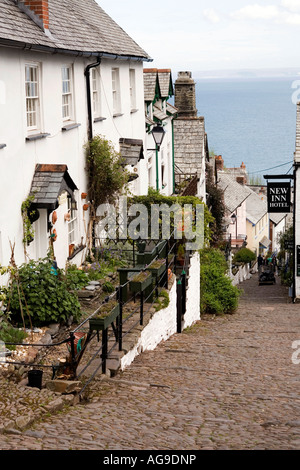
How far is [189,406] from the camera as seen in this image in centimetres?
793

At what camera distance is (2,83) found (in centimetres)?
1077

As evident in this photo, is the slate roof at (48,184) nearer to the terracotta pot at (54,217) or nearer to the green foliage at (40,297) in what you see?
the terracotta pot at (54,217)

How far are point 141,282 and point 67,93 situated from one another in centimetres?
552

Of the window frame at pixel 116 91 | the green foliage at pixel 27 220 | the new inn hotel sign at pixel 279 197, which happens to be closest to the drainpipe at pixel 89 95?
the window frame at pixel 116 91

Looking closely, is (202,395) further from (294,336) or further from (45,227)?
(294,336)

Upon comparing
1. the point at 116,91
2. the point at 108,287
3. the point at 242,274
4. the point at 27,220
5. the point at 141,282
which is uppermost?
the point at 116,91

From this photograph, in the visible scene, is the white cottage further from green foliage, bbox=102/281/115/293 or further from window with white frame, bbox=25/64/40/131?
green foliage, bbox=102/281/115/293

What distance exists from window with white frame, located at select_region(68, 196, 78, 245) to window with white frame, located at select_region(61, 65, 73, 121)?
1.91 meters

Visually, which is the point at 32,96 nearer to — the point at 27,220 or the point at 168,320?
the point at 27,220

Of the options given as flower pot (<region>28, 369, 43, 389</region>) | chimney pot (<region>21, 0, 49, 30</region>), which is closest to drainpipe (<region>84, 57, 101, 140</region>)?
chimney pot (<region>21, 0, 49, 30</region>)

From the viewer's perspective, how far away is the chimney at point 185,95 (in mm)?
34125

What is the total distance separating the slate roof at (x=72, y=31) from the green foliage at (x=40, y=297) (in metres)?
3.86

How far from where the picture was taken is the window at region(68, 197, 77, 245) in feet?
48.7

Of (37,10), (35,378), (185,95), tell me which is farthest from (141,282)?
(185,95)
